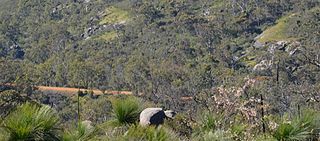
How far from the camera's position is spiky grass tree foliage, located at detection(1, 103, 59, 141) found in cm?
554

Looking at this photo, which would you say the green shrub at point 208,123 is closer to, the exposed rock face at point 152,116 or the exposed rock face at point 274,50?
the exposed rock face at point 152,116

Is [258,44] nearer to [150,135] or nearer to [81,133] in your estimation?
[150,135]

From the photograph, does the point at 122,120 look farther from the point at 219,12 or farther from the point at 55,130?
the point at 219,12

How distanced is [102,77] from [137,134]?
57.6 m

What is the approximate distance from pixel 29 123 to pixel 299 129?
3322 mm

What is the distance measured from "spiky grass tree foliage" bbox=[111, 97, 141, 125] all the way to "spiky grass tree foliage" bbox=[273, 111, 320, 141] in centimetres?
211

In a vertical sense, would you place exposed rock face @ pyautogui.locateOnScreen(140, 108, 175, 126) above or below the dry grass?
above

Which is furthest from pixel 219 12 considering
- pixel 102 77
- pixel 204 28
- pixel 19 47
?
pixel 19 47

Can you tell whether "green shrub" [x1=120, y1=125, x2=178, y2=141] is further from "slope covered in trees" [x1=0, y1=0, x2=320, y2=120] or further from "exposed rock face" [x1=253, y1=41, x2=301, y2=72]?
"exposed rock face" [x1=253, y1=41, x2=301, y2=72]

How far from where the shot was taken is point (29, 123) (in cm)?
553

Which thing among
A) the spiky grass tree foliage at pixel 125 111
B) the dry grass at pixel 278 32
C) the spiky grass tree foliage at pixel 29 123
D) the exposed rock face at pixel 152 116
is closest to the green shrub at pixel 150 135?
the spiky grass tree foliage at pixel 29 123

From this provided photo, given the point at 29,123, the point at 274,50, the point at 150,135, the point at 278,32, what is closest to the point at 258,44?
the point at 278,32

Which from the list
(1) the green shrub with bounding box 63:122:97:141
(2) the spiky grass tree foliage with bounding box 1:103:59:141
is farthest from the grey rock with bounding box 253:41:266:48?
(2) the spiky grass tree foliage with bounding box 1:103:59:141

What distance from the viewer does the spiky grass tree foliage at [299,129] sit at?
6.59 m
